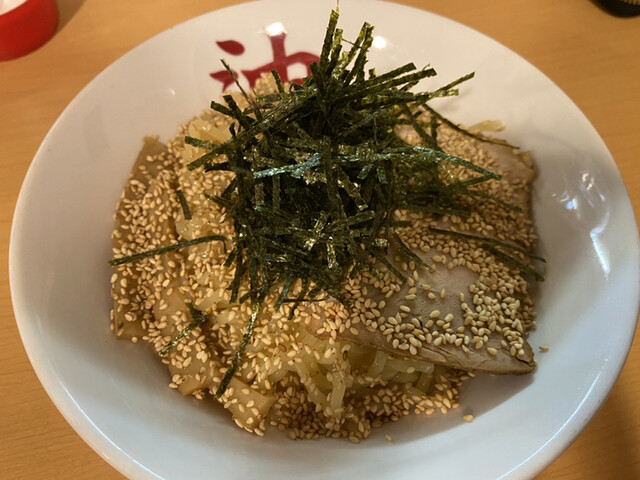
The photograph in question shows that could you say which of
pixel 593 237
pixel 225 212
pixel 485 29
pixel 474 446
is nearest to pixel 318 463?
pixel 474 446

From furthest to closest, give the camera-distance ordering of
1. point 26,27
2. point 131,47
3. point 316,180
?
point 131,47, point 26,27, point 316,180

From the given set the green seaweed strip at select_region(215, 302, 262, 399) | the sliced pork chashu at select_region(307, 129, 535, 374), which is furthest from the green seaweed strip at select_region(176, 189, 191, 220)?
the sliced pork chashu at select_region(307, 129, 535, 374)

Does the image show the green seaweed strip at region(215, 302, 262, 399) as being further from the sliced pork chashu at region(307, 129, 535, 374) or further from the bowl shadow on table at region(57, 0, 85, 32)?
the bowl shadow on table at region(57, 0, 85, 32)

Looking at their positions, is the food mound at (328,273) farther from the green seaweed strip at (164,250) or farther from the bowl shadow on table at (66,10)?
the bowl shadow on table at (66,10)

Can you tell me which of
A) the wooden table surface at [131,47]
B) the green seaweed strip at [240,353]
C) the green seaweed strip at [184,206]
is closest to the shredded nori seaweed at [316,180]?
the green seaweed strip at [240,353]

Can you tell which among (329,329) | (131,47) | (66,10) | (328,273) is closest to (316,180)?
(328,273)

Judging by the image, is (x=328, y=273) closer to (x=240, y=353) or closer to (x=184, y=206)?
(x=240, y=353)

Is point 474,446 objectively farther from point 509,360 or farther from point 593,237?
Answer: point 593,237
